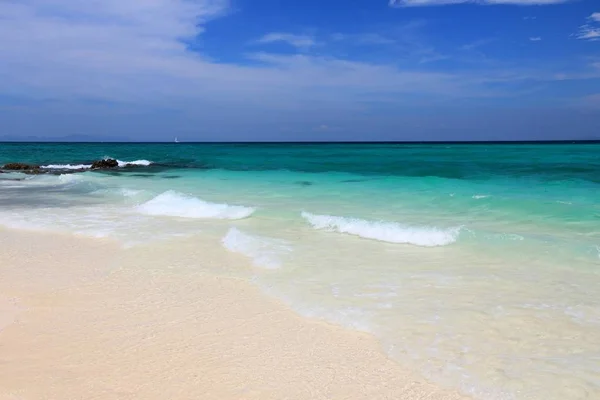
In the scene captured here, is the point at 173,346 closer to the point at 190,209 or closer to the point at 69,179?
the point at 190,209

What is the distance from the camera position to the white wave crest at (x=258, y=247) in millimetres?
7713

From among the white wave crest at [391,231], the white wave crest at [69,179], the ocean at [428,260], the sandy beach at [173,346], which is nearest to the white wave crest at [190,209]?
the ocean at [428,260]

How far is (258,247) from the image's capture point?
8.64 m

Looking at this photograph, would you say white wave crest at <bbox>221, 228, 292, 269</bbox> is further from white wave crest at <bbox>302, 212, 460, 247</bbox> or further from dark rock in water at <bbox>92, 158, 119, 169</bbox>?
dark rock in water at <bbox>92, 158, 119, 169</bbox>

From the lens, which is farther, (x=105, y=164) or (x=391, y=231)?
(x=105, y=164)

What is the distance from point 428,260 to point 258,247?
3019mm

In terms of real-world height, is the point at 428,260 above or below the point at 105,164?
below

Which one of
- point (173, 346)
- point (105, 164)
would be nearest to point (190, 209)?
point (173, 346)

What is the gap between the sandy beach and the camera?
3818 millimetres

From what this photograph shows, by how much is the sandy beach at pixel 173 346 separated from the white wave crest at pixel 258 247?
1.06 metres

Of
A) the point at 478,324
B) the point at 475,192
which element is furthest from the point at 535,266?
the point at 475,192

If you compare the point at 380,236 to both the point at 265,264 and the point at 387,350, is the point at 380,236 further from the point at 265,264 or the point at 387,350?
the point at 387,350

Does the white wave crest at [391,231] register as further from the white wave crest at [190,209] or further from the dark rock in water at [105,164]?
the dark rock in water at [105,164]

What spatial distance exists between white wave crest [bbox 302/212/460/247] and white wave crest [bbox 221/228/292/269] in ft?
5.80
